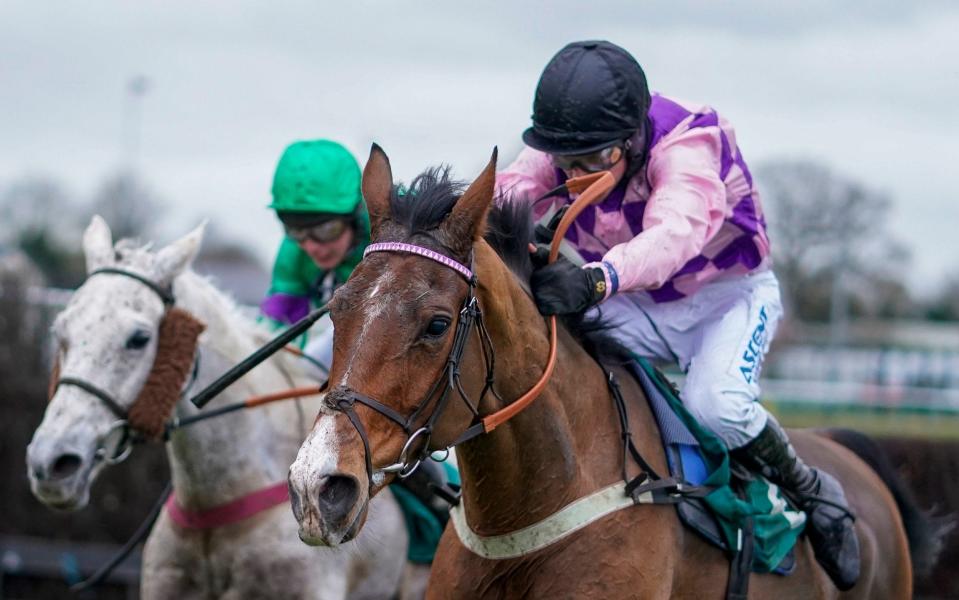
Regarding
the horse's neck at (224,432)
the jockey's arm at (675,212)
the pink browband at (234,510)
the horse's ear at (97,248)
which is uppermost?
the jockey's arm at (675,212)

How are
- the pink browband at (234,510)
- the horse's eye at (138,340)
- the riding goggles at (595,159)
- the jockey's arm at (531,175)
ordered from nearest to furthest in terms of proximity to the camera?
the riding goggles at (595,159)
the jockey's arm at (531,175)
the horse's eye at (138,340)
the pink browband at (234,510)

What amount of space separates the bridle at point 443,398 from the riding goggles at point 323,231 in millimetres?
2281

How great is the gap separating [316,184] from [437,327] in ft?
8.58

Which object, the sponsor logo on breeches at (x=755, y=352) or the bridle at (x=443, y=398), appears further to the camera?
the sponsor logo on breeches at (x=755, y=352)

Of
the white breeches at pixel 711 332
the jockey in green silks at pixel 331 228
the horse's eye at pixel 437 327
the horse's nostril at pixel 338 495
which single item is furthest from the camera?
the jockey in green silks at pixel 331 228

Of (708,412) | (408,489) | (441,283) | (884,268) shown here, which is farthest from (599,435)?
(884,268)

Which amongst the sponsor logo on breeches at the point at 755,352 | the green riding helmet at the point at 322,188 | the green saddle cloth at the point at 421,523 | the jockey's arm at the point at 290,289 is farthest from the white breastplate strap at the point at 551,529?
the jockey's arm at the point at 290,289

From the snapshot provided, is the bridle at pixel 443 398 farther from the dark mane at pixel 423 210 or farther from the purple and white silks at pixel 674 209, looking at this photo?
the purple and white silks at pixel 674 209

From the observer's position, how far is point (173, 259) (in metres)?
4.92

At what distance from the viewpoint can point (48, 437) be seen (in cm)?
445

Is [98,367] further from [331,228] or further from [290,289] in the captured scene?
[290,289]

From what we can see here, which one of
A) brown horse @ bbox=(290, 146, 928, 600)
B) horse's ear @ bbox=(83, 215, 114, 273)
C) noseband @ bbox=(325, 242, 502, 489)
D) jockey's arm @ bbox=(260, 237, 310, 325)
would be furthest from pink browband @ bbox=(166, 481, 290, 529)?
noseband @ bbox=(325, 242, 502, 489)

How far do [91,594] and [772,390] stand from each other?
14500 millimetres

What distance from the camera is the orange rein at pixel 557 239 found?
313 centimetres
